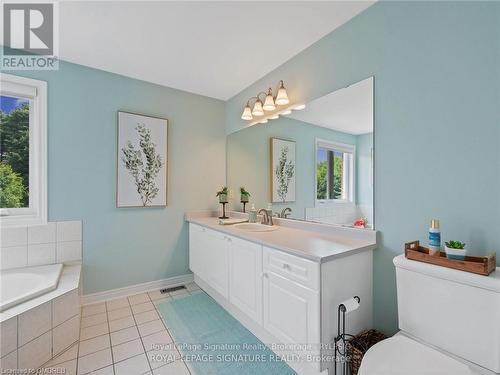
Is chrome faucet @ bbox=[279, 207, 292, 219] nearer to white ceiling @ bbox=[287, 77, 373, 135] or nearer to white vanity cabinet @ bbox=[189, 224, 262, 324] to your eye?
white vanity cabinet @ bbox=[189, 224, 262, 324]

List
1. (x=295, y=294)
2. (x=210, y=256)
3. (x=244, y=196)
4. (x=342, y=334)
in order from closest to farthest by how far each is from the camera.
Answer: (x=342, y=334)
(x=295, y=294)
(x=210, y=256)
(x=244, y=196)

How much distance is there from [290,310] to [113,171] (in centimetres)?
218

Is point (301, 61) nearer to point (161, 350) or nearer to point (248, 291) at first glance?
point (248, 291)

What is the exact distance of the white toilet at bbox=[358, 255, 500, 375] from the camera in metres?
0.95

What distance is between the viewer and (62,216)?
2211 millimetres

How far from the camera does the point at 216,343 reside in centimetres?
178

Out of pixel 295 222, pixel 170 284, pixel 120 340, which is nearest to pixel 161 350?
pixel 120 340

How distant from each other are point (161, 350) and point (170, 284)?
114 cm

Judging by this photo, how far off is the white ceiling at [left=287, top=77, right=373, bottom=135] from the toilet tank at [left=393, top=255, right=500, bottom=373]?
0.95 meters

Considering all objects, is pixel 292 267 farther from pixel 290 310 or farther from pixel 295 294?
pixel 290 310

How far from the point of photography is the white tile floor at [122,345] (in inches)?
60.5

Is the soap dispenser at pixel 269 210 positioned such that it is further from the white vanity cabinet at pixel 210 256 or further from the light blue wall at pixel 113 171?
the light blue wall at pixel 113 171

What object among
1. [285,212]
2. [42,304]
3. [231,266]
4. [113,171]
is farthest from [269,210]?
[42,304]

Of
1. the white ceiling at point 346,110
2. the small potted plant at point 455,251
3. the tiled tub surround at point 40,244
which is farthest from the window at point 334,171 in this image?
the tiled tub surround at point 40,244
